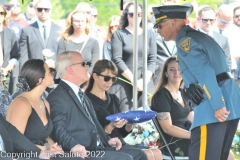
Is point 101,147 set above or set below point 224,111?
below

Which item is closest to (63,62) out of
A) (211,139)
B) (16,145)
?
(16,145)

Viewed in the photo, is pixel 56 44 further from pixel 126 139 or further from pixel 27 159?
pixel 27 159

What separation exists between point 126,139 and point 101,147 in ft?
3.37

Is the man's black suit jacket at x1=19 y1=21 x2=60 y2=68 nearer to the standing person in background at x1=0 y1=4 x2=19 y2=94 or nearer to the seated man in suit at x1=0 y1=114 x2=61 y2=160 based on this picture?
the standing person in background at x1=0 y1=4 x2=19 y2=94

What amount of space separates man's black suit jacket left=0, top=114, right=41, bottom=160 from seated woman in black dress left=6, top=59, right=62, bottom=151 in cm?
12

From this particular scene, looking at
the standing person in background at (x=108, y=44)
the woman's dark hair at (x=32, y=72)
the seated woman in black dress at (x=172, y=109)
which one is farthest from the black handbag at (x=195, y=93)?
the standing person in background at (x=108, y=44)

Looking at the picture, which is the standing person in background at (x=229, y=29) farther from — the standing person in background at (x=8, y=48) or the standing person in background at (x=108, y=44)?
the standing person in background at (x=8, y=48)

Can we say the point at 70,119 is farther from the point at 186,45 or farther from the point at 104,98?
the point at 186,45

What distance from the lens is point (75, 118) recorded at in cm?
689

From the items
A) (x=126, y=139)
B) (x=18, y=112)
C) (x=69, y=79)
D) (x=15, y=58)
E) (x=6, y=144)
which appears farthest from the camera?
(x=15, y=58)

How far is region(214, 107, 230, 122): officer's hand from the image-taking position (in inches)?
253

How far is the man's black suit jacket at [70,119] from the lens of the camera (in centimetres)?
680

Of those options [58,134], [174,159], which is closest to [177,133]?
[174,159]

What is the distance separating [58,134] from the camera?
6.75m
